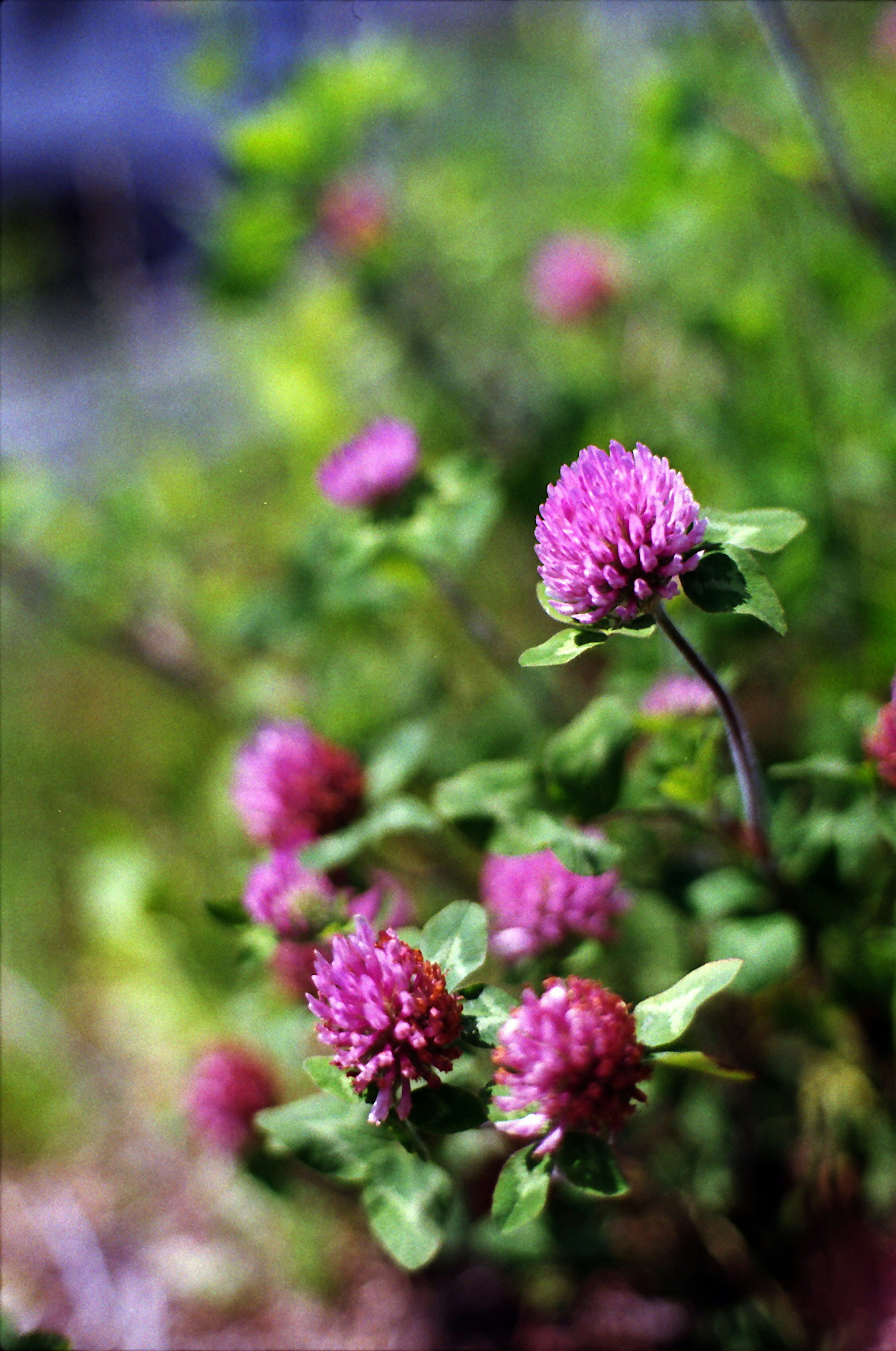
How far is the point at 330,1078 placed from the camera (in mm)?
550

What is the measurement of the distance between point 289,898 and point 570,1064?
24 cm

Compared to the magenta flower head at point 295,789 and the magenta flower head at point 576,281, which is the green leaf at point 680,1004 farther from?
the magenta flower head at point 576,281

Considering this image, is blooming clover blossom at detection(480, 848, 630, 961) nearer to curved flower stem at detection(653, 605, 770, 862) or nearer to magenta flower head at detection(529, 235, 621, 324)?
curved flower stem at detection(653, 605, 770, 862)

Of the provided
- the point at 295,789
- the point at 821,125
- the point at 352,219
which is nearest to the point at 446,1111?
the point at 295,789

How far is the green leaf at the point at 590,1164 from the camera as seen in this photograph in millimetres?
500

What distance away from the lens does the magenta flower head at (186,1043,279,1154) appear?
2.81 feet

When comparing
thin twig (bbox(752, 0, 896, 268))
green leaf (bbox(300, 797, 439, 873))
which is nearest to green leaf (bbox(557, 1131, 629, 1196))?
green leaf (bbox(300, 797, 439, 873))

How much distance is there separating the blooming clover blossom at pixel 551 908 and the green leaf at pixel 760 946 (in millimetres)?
71

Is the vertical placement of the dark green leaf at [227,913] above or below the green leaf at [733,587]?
below

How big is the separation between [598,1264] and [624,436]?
94cm

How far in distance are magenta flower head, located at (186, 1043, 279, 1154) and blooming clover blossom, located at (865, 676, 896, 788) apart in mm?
535

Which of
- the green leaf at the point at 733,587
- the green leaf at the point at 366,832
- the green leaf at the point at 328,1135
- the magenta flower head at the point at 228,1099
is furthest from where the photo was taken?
the magenta flower head at the point at 228,1099

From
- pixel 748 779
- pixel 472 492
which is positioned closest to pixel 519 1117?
pixel 748 779

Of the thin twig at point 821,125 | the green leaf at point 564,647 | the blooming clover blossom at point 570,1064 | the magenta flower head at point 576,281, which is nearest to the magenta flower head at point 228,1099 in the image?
the blooming clover blossom at point 570,1064
